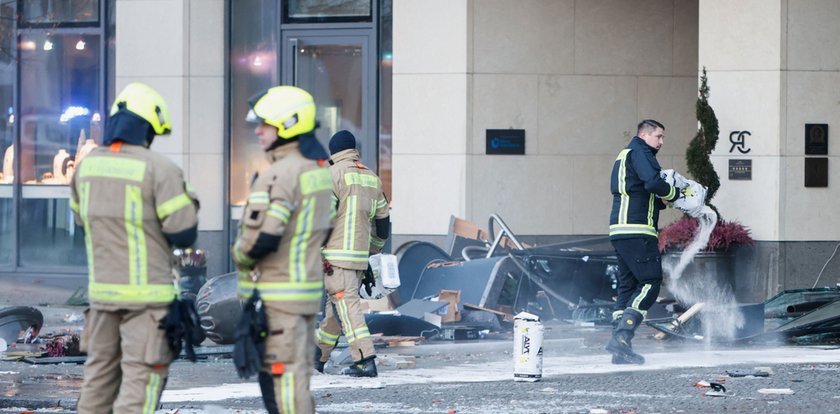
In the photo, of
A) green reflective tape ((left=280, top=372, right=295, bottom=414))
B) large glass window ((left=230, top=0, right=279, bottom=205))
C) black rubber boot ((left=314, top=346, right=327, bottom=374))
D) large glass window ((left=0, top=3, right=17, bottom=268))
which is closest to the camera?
green reflective tape ((left=280, top=372, right=295, bottom=414))

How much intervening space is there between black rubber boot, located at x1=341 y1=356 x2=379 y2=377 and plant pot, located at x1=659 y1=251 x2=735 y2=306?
4986 millimetres

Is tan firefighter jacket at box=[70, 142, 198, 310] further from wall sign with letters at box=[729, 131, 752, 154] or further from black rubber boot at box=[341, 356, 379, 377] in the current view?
wall sign with letters at box=[729, 131, 752, 154]

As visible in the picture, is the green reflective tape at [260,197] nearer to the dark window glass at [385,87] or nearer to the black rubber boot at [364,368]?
the black rubber boot at [364,368]

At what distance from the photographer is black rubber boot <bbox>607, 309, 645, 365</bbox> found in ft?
35.3

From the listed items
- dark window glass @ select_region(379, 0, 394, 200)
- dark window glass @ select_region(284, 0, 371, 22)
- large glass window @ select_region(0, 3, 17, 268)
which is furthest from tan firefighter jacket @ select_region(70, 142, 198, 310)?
large glass window @ select_region(0, 3, 17, 268)

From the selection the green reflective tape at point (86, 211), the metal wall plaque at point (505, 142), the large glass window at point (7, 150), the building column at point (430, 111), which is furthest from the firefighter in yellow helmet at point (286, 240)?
the large glass window at point (7, 150)

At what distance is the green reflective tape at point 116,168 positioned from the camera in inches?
263

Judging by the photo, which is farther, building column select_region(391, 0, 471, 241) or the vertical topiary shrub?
building column select_region(391, 0, 471, 241)

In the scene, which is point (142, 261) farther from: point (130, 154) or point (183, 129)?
point (183, 129)

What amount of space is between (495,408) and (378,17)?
30.8ft

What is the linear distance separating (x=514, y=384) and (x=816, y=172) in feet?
20.7

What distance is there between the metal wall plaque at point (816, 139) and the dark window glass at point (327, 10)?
19.1 ft

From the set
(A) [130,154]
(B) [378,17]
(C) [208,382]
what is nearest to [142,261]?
(A) [130,154]

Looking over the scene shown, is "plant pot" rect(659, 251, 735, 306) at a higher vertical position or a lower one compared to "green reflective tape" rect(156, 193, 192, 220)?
lower
